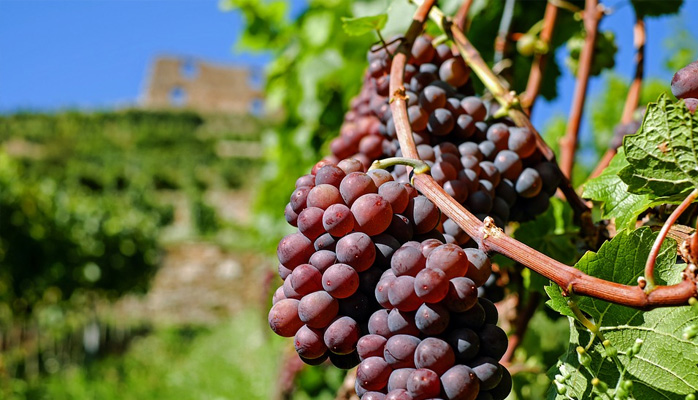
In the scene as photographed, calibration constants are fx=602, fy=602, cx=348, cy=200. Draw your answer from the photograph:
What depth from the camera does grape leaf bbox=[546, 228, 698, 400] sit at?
0.51 meters

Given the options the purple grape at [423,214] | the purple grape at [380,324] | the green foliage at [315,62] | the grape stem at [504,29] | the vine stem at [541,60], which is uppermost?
the green foliage at [315,62]

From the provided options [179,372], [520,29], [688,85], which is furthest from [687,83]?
[179,372]

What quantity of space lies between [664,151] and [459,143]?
31cm

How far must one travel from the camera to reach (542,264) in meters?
0.48

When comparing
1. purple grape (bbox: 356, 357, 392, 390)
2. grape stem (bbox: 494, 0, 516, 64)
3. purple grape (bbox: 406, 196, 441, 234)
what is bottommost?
purple grape (bbox: 356, 357, 392, 390)

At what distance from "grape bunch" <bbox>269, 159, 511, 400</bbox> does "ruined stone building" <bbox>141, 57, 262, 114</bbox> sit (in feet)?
116

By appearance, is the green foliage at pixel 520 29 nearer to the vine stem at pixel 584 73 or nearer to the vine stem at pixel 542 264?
the vine stem at pixel 584 73

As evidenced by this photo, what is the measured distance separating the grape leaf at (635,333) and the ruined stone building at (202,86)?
3533 centimetres

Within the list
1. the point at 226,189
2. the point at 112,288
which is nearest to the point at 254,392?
the point at 112,288

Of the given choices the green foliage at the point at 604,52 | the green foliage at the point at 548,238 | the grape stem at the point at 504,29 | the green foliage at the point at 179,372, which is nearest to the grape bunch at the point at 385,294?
the green foliage at the point at 548,238

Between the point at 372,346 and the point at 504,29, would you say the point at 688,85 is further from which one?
the point at 504,29

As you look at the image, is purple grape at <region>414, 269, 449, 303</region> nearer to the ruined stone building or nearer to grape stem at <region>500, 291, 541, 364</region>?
grape stem at <region>500, 291, 541, 364</region>

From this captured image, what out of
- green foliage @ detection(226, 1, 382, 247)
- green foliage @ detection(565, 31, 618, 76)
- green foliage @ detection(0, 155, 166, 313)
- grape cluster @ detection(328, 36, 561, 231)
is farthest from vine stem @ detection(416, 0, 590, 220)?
green foliage @ detection(0, 155, 166, 313)

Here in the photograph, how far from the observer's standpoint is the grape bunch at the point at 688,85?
55cm
